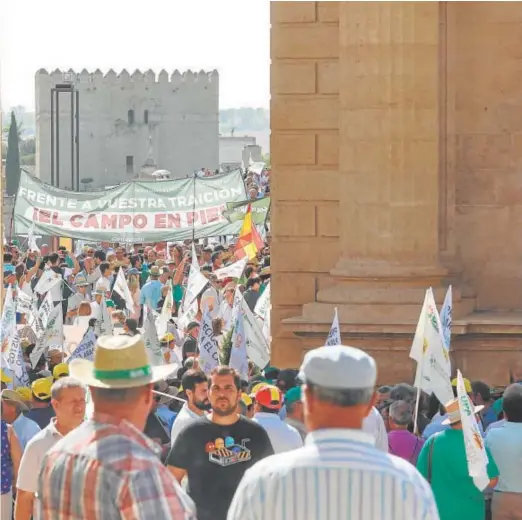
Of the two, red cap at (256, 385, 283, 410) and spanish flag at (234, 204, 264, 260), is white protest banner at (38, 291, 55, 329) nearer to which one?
spanish flag at (234, 204, 264, 260)

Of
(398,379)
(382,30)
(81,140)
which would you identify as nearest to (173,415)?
(398,379)

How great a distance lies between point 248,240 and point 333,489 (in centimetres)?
1883

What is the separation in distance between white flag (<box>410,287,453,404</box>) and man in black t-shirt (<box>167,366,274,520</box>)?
3.14 meters

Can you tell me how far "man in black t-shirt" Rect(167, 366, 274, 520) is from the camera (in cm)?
806

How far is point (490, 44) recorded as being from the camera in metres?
16.0

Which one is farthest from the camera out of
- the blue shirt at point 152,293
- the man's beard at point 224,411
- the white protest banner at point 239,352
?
the blue shirt at point 152,293

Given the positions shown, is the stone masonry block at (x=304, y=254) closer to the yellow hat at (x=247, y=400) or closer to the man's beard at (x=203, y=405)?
the yellow hat at (x=247, y=400)

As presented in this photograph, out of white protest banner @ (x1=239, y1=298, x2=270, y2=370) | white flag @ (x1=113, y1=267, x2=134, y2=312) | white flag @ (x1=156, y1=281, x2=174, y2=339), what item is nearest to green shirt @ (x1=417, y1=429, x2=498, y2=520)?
white protest banner @ (x1=239, y1=298, x2=270, y2=370)

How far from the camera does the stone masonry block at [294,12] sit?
52.7ft

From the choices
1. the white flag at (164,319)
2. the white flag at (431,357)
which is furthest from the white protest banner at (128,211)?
the white flag at (431,357)

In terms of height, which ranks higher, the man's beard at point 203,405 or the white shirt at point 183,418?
the man's beard at point 203,405

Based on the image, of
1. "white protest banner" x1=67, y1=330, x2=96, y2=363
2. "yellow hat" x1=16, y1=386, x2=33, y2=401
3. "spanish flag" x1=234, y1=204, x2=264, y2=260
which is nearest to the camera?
"yellow hat" x1=16, y1=386, x2=33, y2=401

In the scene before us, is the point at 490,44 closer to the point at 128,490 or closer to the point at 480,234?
the point at 480,234

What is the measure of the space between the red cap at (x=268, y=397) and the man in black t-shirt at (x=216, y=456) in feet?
3.66
